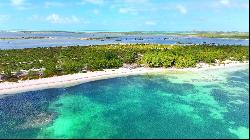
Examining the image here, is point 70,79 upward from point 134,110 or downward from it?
upward

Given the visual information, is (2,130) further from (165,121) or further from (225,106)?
(225,106)

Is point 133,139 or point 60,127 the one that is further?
point 60,127

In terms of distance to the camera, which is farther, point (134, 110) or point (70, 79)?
point (70, 79)

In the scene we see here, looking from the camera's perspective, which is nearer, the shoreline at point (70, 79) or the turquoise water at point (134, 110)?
the turquoise water at point (134, 110)

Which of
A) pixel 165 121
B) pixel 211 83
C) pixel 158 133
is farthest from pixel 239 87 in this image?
pixel 158 133
